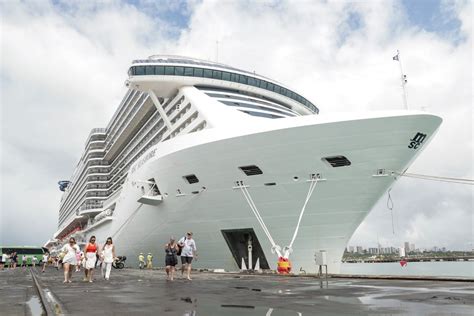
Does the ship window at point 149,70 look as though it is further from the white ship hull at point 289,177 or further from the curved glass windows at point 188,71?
the white ship hull at point 289,177

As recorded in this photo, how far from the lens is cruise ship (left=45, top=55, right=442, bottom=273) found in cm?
1566

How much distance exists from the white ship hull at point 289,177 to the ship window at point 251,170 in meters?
0.15

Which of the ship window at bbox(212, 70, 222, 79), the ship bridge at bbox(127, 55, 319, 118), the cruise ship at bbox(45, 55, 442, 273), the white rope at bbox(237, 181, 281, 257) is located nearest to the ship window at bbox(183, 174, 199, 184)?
the cruise ship at bbox(45, 55, 442, 273)

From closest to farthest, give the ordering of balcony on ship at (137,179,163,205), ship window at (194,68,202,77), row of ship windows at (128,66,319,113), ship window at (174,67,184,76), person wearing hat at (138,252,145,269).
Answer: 1. balcony on ship at (137,179,163,205)
2. person wearing hat at (138,252,145,269)
3. ship window at (174,67,184,76)
4. row of ship windows at (128,66,319,113)
5. ship window at (194,68,202,77)

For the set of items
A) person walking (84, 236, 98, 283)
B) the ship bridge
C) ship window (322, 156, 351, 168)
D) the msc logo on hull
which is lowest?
person walking (84, 236, 98, 283)

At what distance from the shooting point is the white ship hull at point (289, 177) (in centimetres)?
1552

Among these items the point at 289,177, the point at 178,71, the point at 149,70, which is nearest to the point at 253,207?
the point at 289,177

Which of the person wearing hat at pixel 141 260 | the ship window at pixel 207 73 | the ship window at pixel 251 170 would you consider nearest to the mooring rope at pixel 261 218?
the ship window at pixel 251 170

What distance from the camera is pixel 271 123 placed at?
1636 cm

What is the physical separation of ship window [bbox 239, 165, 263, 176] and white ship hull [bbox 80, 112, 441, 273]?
0.15 m

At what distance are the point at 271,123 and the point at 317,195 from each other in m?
3.31

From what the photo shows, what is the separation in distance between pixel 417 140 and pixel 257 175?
6162 mm

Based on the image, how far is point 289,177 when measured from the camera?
54.3ft

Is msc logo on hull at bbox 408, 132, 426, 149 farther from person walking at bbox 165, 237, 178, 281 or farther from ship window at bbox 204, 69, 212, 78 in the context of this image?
ship window at bbox 204, 69, 212, 78
